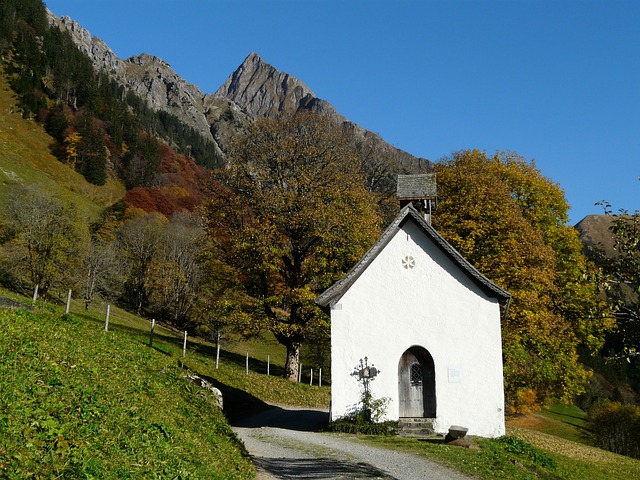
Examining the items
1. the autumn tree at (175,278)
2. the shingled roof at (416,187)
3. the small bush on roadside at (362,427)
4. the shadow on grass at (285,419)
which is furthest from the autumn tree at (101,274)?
the small bush on roadside at (362,427)

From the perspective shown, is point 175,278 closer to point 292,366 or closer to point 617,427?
point 292,366

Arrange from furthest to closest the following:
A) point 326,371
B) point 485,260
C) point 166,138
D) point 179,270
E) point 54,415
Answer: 1. point 166,138
2. point 179,270
3. point 326,371
4. point 485,260
5. point 54,415

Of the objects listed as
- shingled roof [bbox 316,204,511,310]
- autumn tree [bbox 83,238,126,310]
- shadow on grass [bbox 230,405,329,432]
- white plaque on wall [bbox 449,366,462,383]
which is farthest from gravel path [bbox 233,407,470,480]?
autumn tree [bbox 83,238,126,310]

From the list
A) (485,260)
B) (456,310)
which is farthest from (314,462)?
(485,260)

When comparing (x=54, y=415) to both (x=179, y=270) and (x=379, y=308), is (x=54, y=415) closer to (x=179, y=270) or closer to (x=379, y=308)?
(x=379, y=308)

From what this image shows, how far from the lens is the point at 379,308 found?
20453 millimetres

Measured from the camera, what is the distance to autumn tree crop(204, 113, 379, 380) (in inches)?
1139

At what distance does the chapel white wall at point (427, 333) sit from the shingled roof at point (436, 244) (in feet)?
0.76

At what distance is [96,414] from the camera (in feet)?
30.4

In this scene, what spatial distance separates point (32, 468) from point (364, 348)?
14.2 meters

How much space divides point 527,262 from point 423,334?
12760 mm

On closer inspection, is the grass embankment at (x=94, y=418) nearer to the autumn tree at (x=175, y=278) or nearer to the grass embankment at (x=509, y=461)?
the grass embankment at (x=509, y=461)

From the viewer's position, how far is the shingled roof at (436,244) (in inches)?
794

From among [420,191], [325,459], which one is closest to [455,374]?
[420,191]
